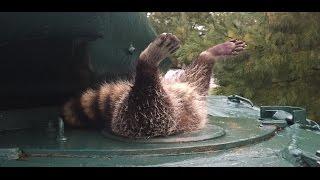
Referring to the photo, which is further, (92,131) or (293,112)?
(293,112)

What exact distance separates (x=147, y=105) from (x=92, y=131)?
58 centimetres

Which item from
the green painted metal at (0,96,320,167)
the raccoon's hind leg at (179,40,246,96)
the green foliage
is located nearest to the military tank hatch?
the green painted metal at (0,96,320,167)

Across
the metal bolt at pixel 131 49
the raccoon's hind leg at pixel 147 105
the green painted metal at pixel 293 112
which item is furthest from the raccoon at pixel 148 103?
the green painted metal at pixel 293 112

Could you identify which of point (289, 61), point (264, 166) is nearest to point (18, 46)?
point (264, 166)

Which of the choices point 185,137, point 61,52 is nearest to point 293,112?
point 185,137

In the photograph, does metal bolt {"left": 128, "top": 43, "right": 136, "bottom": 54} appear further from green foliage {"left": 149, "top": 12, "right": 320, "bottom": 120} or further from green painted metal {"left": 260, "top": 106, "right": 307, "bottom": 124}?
green foliage {"left": 149, "top": 12, "right": 320, "bottom": 120}

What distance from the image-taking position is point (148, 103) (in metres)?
3.20

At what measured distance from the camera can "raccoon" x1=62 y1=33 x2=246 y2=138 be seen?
316 centimetres

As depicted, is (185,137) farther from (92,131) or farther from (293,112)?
(293,112)

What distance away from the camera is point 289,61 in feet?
32.5

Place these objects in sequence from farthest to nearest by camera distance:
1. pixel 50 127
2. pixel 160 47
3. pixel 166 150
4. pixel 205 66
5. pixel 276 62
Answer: pixel 276 62 < pixel 205 66 < pixel 50 127 < pixel 160 47 < pixel 166 150

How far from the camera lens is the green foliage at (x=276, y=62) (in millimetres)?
9695

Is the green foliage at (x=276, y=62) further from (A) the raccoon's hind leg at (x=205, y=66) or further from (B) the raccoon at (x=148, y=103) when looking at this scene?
(B) the raccoon at (x=148, y=103)
